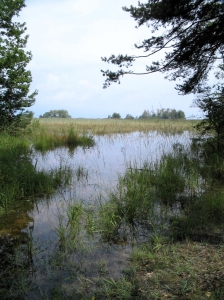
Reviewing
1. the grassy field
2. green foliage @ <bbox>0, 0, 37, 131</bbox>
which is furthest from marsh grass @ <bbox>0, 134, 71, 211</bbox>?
green foliage @ <bbox>0, 0, 37, 131</bbox>

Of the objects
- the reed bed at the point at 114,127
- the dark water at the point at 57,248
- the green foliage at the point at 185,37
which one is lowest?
the dark water at the point at 57,248

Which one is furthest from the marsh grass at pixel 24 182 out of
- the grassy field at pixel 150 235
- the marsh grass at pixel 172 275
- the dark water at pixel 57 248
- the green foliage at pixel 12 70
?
the green foliage at pixel 12 70

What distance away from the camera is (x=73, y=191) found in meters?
5.53

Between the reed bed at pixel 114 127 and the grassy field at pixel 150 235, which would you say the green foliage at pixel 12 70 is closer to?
the reed bed at pixel 114 127

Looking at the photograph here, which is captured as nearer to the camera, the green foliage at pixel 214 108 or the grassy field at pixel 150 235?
the grassy field at pixel 150 235

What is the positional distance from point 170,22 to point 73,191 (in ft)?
15.9

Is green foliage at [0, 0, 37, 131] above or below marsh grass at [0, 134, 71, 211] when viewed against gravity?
above

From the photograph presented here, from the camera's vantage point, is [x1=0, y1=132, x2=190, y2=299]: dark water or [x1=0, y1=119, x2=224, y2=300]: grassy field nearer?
[x1=0, y1=119, x2=224, y2=300]: grassy field

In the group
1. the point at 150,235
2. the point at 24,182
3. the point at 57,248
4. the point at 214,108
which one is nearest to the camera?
the point at 57,248

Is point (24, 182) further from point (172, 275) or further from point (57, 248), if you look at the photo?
point (172, 275)

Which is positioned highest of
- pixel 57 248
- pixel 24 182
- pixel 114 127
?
pixel 114 127

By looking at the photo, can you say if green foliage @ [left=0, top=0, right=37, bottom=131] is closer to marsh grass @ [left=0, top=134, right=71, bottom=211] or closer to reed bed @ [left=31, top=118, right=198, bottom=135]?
reed bed @ [left=31, top=118, right=198, bottom=135]

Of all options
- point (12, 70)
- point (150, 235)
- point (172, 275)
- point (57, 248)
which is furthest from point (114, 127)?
point (172, 275)

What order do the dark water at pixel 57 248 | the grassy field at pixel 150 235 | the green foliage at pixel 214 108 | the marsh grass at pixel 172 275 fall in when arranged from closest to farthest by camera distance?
the marsh grass at pixel 172 275 < the grassy field at pixel 150 235 < the dark water at pixel 57 248 < the green foliage at pixel 214 108
